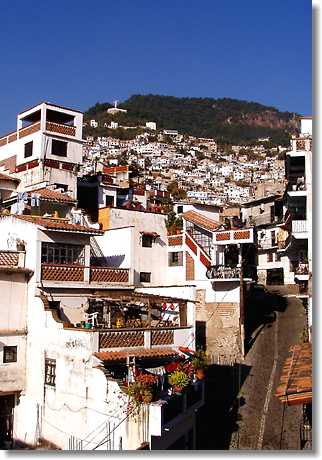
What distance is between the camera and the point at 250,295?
821 inches

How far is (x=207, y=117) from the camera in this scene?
336 feet

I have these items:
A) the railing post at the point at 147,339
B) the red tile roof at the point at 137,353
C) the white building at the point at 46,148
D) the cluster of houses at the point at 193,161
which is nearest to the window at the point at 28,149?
the white building at the point at 46,148

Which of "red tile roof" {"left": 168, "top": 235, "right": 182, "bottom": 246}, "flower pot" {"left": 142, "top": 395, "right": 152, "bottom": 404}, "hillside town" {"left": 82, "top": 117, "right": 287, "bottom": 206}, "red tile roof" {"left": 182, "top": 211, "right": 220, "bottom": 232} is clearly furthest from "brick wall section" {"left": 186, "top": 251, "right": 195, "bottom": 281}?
"hillside town" {"left": 82, "top": 117, "right": 287, "bottom": 206}

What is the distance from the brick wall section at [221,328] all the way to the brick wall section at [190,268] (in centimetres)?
54

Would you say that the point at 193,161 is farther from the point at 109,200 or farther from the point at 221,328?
the point at 221,328

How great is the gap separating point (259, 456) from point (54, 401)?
547 cm

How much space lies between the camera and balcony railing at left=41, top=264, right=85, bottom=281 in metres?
11.6

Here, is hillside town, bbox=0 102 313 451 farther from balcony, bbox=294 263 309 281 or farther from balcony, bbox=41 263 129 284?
balcony, bbox=294 263 309 281

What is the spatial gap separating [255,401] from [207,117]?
91.8 metres

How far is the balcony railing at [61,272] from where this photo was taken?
37.9ft

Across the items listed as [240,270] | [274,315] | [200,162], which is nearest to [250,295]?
[274,315]

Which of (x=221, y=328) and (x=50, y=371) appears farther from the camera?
(x=221, y=328)

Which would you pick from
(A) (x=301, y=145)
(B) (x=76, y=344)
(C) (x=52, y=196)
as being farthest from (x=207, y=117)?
(B) (x=76, y=344)

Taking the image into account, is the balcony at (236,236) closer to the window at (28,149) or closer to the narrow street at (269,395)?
the narrow street at (269,395)
